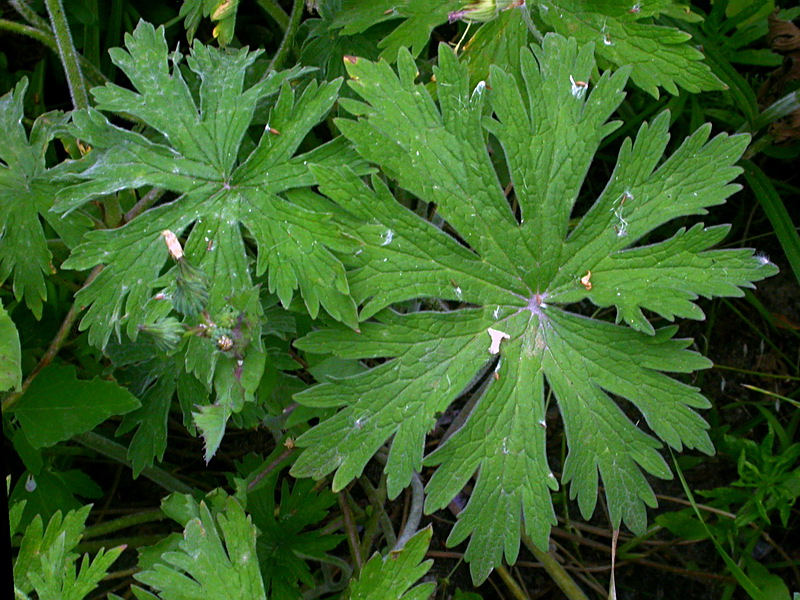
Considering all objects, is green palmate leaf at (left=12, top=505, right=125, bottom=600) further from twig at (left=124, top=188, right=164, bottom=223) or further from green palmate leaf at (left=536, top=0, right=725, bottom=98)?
green palmate leaf at (left=536, top=0, right=725, bottom=98)

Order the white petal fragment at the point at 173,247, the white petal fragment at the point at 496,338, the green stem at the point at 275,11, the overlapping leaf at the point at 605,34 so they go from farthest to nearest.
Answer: the green stem at the point at 275,11 < the overlapping leaf at the point at 605,34 < the white petal fragment at the point at 496,338 < the white petal fragment at the point at 173,247

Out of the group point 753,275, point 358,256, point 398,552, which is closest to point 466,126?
point 358,256

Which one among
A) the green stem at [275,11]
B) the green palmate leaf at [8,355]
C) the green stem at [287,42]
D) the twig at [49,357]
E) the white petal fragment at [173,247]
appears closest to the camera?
the white petal fragment at [173,247]

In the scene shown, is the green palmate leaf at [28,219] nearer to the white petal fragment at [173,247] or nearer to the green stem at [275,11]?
the white petal fragment at [173,247]

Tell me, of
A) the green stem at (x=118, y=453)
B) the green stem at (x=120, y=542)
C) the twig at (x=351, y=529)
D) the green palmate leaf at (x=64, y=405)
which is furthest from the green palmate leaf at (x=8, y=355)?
the twig at (x=351, y=529)

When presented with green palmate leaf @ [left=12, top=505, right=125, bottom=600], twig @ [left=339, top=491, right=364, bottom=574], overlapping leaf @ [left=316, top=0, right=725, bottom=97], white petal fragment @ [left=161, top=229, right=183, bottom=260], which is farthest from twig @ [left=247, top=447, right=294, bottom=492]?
overlapping leaf @ [left=316, top=0, right=725, bottom=97]

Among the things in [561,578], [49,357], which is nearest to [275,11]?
[49,357]
